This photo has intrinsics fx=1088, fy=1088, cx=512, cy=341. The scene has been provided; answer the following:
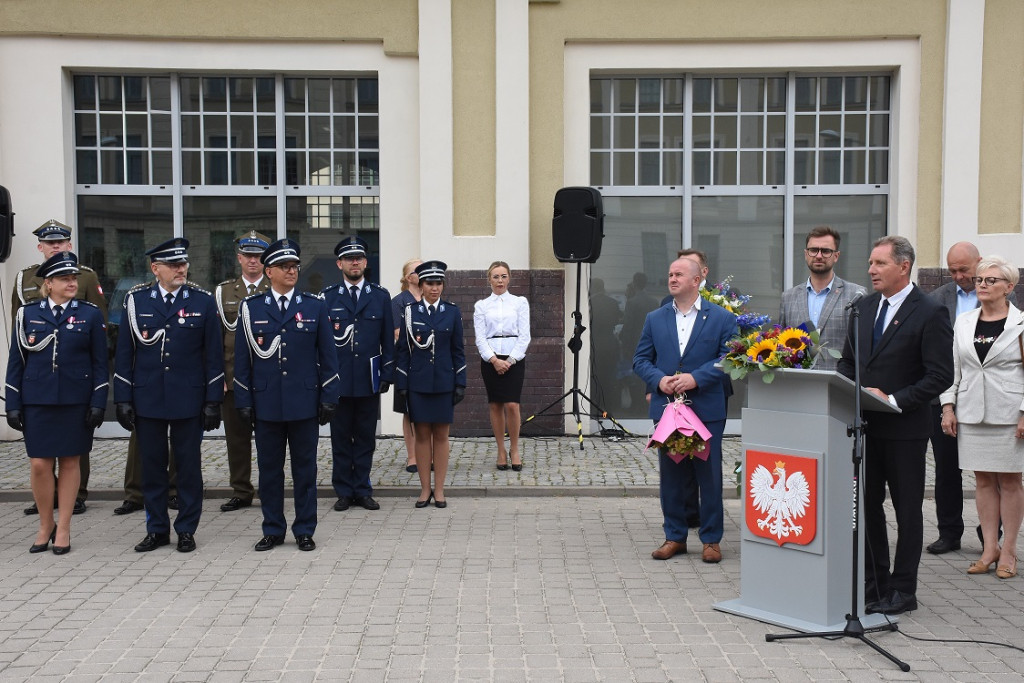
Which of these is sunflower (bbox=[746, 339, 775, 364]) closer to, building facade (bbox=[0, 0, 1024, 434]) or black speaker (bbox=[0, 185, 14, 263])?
building facade (bbox=[0, 0, 1024, 434])

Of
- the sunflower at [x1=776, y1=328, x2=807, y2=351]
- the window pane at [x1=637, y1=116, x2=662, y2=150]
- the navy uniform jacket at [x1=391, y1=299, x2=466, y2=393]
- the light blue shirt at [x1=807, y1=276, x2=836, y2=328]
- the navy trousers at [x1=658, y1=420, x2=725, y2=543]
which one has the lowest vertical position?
the navy trousers at [x1=658, y1=420, x2=725, y2=543]

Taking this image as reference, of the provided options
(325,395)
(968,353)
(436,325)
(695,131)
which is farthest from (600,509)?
(695,131)

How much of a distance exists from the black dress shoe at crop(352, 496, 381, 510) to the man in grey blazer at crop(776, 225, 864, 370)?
11.8 feet

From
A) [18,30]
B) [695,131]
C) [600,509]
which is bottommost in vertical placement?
[600,509]

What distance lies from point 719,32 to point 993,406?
6.77m

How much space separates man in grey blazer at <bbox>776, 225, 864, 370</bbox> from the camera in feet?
24.4

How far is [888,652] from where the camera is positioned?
16.9 feet

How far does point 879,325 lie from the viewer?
6000mm

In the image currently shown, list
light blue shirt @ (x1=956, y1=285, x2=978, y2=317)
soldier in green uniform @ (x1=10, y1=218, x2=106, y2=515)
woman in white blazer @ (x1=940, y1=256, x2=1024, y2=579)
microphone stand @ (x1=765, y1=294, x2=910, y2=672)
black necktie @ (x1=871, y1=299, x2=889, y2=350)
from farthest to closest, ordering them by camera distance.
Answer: soldier in green uniform @ (x1=10, y1=218, x2=106, y2=515) → light blue shirt @ (x1=956, y1=285, x2=978, y2=317) → woman in white blazer @ (x1=940, y1=256, x2=1024, y2=579) → black necktie @ (x1=871, y1=299, x2=889, y2=350) → microphone stand @ (x1=765, y1=294, x2=910, y2=672)

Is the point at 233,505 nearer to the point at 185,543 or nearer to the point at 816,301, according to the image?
the point at 185,543

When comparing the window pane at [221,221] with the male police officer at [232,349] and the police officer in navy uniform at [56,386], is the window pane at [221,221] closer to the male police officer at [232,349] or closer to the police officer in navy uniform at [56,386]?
the male police officer at [232,349]

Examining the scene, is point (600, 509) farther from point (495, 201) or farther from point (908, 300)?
point (495, 201)

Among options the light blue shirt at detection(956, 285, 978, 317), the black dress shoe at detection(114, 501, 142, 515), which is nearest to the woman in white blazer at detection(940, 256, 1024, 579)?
the light blue shirt at detection(956, 285, 978, 317)

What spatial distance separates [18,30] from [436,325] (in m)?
6.70
